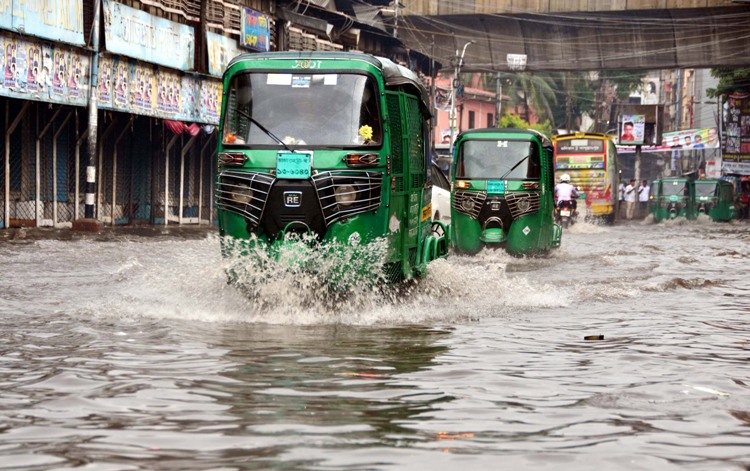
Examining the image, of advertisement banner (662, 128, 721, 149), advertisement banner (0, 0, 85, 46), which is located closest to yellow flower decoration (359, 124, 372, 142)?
advertisement banner (0, 0, 85, 46)

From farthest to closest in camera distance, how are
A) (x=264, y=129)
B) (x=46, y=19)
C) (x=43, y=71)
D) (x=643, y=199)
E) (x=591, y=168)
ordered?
1. (x=643, y=199)
2. (x=591, y=168)
3. (x=43, y=71)
4. (x=46, y=19)
5. (x=264, y=129)

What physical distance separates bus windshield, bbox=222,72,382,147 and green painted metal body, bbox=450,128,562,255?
33.7 feet

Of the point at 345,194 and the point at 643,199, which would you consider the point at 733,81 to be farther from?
the point at 345,194

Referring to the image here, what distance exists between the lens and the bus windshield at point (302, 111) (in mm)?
11039

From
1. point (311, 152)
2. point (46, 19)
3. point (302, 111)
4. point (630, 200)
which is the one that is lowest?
point (630, 200)

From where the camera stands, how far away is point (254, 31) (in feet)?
121

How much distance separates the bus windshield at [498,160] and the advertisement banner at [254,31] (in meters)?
15.7

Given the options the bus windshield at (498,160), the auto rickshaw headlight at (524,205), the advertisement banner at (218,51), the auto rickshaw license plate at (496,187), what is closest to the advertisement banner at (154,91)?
the advertisement banner at (218,51)

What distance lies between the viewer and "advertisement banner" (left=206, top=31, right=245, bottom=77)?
33.7m

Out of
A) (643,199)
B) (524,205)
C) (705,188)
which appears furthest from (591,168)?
(524,205)

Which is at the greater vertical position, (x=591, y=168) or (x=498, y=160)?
(x=498, y=160)

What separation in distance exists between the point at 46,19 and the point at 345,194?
15.8 m

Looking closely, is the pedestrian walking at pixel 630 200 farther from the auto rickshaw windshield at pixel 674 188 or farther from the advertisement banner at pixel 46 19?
the advertisement banner at pixel 46 19

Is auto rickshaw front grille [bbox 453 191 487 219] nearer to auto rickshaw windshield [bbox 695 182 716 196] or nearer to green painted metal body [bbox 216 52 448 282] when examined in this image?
green painted metal body [bbox 216 52 448 282]
